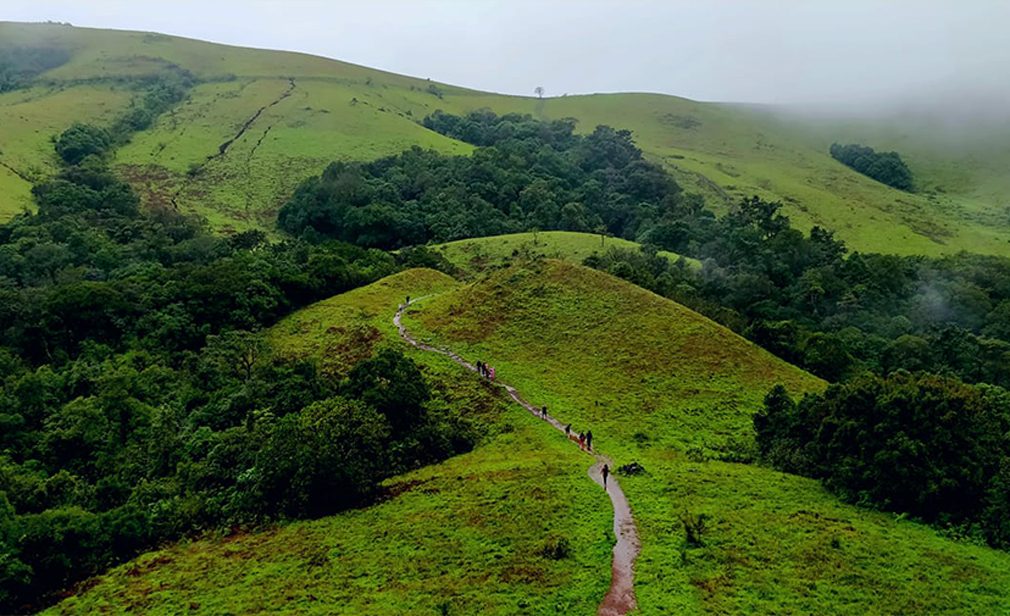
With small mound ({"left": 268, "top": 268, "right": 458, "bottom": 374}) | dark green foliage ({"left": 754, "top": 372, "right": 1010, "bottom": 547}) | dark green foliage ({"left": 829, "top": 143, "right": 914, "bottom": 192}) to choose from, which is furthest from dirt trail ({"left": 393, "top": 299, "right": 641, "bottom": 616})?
dark green foliage ({"left": 829, "top": 143, "right": 914, "bottom": 192})

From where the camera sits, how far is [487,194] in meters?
102

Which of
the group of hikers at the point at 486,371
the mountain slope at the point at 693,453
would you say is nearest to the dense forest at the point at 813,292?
the mountain slope at the point at 693,453

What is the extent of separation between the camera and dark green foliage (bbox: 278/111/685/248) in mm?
93438

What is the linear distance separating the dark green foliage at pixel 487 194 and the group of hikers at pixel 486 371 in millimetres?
50481

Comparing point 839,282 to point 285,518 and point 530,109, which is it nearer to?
point 285,518

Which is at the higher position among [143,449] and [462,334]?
[462,334]

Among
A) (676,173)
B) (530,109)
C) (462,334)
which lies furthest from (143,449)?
(530,109)

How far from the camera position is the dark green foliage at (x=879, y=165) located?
130875mm

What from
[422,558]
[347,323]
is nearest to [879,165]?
[347,323]

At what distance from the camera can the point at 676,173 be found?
12588cm

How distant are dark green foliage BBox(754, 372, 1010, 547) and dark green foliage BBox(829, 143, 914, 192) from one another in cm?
11678

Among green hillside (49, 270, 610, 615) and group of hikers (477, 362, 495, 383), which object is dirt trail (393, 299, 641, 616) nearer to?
green hillside (49, 270, 610, 615)

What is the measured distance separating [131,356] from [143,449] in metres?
13.4

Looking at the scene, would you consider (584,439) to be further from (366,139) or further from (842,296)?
(366,139)
